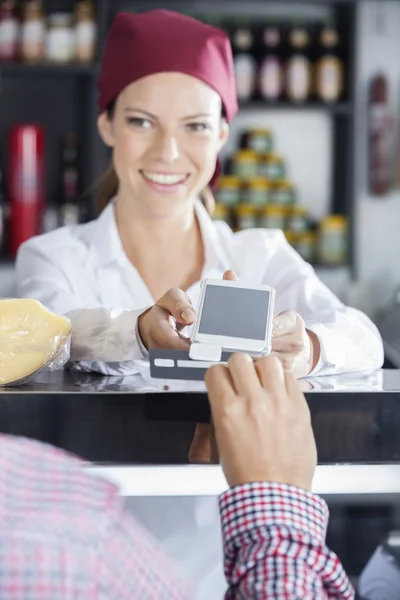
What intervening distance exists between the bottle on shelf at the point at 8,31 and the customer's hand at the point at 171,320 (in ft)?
7.10

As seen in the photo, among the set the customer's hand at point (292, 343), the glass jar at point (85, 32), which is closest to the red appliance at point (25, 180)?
the glass jar at point (85, 32)

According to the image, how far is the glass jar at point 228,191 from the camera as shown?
3178mm

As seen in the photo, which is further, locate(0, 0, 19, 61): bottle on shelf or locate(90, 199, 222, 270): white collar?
locate(0, 0, 19, 61): bottle on shelf

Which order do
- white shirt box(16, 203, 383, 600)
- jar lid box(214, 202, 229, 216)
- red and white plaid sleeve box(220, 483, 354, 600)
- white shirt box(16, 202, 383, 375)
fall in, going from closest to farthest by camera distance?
red and white plaid sleeve box(220, 483, 354, 600) → white shirt box(16, 203, 383, 600) → white shirt box(16, 202, 383, 375) → jar lid box(214, 202, 229, 216)

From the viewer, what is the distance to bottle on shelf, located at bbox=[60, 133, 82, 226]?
3039mm

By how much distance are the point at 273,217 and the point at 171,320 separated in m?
2.21

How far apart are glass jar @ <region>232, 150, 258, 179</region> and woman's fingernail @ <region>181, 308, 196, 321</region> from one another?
2.32 metres

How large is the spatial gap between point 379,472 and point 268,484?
0.84 ft

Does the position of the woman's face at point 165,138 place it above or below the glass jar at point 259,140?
above

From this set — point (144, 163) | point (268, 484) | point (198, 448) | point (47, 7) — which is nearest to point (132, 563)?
point (268, 484)

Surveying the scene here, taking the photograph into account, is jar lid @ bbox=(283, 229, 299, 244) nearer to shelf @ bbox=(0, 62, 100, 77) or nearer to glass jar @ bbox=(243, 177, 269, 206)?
glass jar @ bbox=(243, 177, 269, 206)

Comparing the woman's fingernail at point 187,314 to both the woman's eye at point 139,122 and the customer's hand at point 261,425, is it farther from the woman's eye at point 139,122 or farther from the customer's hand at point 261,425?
→ the woman's eye at point 139,122

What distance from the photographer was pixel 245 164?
320 cm

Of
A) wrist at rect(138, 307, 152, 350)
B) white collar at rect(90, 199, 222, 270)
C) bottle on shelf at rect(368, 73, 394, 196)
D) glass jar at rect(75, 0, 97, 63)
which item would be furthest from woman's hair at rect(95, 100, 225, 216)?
bottle on shelf at rect(368, 73, 394, 196)
